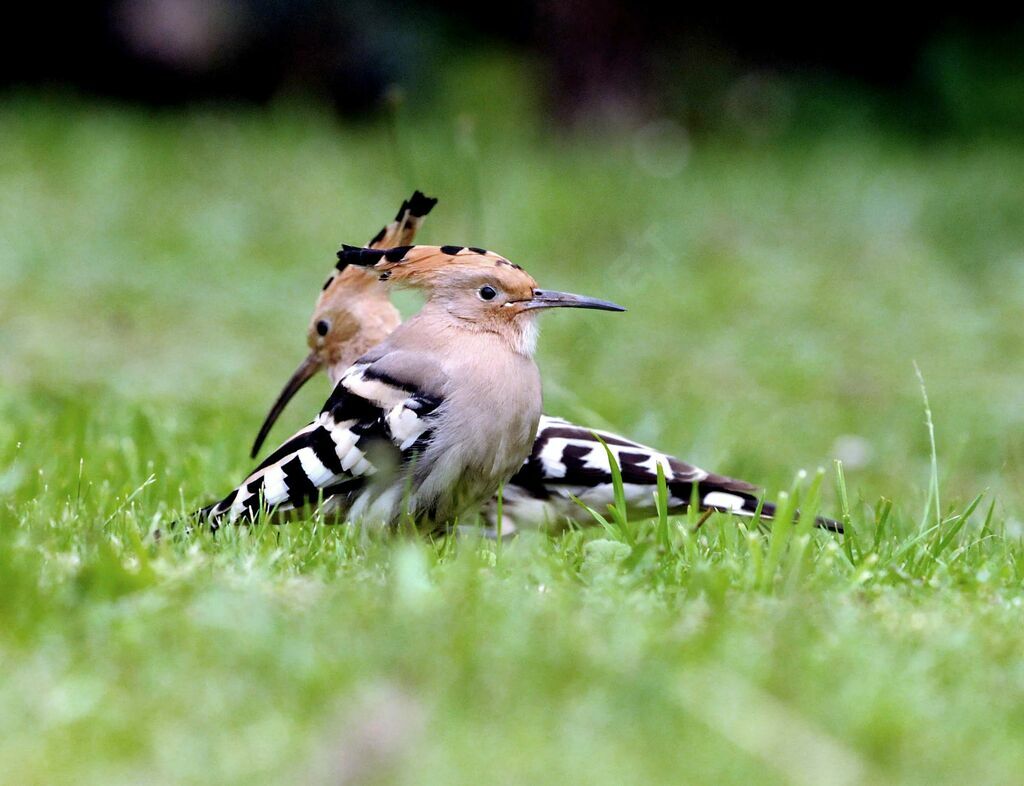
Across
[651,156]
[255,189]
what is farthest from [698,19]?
[255,189]

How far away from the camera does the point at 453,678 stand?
2318 millimetres

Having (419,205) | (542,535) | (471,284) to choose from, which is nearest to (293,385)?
(419,205)

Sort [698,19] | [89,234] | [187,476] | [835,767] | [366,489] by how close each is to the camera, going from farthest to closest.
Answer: [698,19] → [89,234] → [187,476] → [366,489] → [835,767]

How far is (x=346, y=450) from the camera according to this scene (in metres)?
3.58

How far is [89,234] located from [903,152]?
21.9ft

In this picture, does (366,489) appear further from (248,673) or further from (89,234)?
(89,234)

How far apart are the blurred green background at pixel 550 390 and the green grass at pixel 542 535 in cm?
1

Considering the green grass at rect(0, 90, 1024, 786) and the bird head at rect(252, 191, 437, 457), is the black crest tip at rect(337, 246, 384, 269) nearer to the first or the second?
the bird head at rect(252, 191, 437, 457)

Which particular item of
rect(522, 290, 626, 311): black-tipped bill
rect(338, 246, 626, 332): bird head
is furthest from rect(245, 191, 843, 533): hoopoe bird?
rect(522, 290, 626, 311): black-tipped bill

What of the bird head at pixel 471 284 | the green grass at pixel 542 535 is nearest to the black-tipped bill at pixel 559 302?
the bird head at pixel 471 284

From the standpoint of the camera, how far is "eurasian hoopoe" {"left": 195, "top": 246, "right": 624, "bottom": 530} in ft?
11.5

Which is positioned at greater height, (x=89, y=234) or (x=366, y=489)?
(x=366, y=489)

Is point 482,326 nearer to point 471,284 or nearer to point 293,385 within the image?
point 471,284

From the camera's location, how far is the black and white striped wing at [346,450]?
353cm
